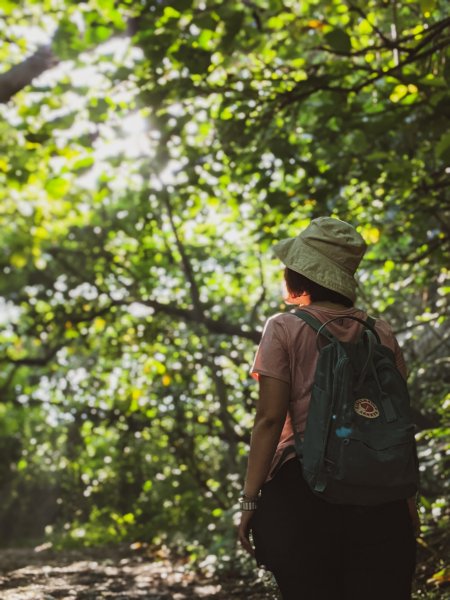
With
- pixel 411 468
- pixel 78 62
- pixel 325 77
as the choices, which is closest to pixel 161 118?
pixel 78 62

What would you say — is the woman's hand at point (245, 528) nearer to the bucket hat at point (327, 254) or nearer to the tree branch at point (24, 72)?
the bucket hat at point (327, 254)

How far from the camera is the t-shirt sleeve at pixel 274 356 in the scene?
2.08 meters

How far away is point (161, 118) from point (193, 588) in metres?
3.82

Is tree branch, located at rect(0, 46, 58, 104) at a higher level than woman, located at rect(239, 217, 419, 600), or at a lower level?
higher

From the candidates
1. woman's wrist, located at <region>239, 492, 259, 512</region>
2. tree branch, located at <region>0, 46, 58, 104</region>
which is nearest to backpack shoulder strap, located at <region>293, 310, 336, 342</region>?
woman's wrist, located at <region>239, 492, 259, 512</region>

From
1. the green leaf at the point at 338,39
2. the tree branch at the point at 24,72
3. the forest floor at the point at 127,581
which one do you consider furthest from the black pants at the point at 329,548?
the tree branch at the point at 24,72

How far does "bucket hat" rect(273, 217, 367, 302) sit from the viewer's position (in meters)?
2.25

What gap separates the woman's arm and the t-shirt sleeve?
1.0 inches

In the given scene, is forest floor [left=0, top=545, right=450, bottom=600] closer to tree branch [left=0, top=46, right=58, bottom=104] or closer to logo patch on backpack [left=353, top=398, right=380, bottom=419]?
logo patch on backpack [left=353, top=398, right=380, bottom=419]

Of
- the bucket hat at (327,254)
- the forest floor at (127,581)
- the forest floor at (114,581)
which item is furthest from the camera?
the forest floor at (114,581)

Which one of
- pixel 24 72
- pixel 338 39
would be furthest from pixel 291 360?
pixel 24 72

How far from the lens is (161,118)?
4543 millimetres

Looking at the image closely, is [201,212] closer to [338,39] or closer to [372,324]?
[338,39]

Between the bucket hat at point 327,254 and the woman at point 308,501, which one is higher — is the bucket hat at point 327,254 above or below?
above
